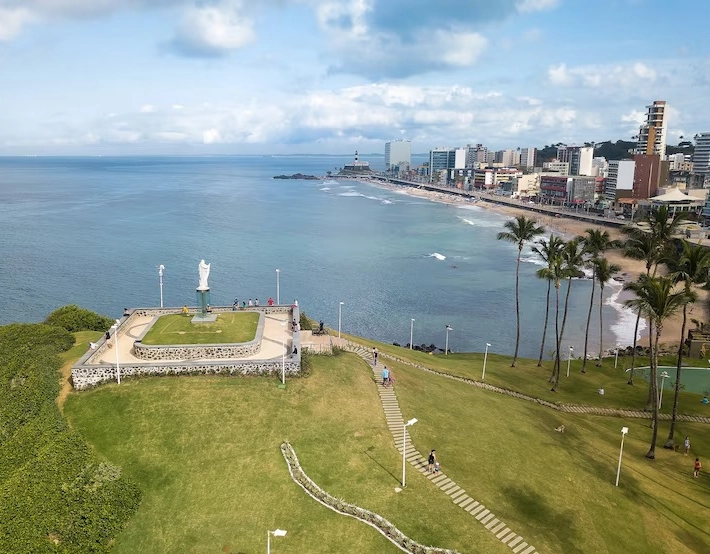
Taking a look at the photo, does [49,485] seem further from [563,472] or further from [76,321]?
[563,472]

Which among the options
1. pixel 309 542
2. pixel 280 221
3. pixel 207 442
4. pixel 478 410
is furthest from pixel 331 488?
pixel 280 221

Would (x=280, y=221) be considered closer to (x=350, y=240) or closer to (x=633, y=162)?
(x=350, y=240)

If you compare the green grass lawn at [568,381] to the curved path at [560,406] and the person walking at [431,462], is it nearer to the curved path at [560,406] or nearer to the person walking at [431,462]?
the curved path at [560,406]

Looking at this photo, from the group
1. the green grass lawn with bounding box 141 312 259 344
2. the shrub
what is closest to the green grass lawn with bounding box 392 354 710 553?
the green grass lawn with bounding box 141 312 259 344

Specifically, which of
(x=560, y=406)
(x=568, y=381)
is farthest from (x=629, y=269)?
(x=560, y=406)

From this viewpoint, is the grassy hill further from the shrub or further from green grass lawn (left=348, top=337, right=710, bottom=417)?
the shrub
